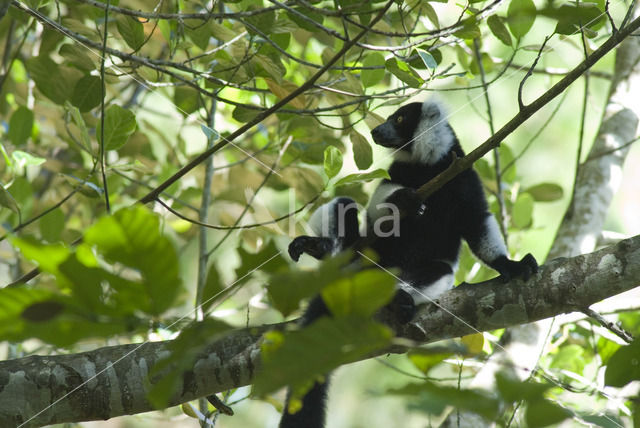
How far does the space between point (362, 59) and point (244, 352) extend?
220 cm

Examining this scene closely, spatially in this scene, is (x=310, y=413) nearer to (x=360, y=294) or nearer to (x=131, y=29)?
(x=131, y=29)

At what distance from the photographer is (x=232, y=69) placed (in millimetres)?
3643

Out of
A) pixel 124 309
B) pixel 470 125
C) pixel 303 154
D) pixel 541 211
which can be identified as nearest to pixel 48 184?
pixel 303 154

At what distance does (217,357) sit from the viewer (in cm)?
289

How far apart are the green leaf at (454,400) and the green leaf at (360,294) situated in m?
0.14

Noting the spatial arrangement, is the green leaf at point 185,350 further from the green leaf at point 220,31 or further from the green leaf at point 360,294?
the green leaf at point 220,31

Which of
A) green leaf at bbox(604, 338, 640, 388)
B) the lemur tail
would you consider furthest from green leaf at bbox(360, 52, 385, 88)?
green leaf at bbox(604, 338, 640, 388)

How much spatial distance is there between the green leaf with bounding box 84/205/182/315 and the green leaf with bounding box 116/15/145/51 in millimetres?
2901

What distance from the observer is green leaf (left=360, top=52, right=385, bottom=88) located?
11.9 ft

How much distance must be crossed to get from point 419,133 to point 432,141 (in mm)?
250

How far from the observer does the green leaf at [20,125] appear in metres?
4.11

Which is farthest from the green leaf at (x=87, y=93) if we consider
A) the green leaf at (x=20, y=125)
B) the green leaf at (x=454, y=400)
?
the green leaf at (x=454, y=400)

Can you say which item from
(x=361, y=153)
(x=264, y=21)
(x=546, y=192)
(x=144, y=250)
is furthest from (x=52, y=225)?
(x=546, y=192)

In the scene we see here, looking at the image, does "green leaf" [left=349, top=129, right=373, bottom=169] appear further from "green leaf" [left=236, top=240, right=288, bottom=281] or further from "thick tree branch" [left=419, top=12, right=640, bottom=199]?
"green leaf" [left=236, top=240, right=288, bottom=281]
